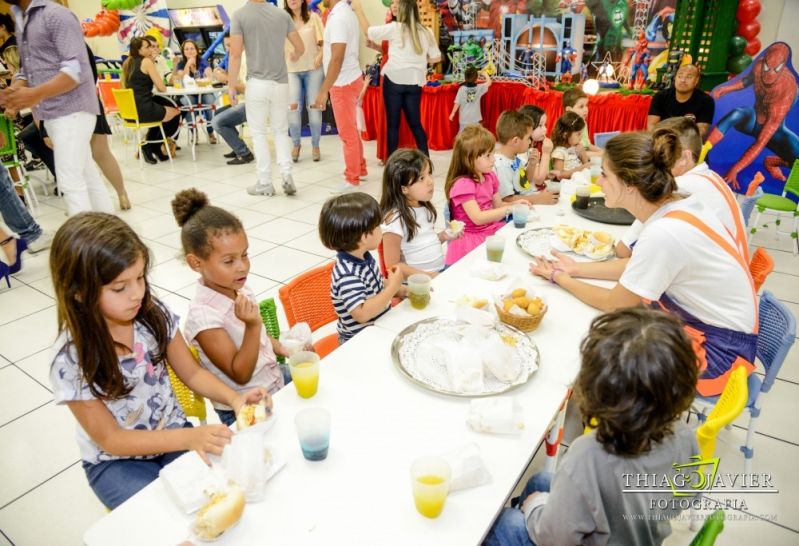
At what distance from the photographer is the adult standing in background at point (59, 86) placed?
132 inches

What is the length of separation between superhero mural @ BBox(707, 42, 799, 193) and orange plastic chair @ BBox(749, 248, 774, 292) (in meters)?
3.51

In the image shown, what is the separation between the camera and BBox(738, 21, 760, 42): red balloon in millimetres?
5043

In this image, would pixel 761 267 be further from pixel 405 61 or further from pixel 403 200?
pixel 405 61

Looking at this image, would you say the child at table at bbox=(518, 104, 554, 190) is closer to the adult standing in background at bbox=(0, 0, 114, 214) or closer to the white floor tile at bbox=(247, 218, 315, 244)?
the white floor tile at bbox=(247, 218, 315, 244)

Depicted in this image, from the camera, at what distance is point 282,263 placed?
156 inches

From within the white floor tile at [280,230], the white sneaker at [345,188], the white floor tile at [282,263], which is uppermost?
the white sneaker at [345,188]

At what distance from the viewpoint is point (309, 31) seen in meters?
6.41

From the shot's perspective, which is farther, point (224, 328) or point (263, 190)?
point (263, 190)

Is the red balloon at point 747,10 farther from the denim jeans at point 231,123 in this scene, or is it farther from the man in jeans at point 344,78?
the denim jeans at point 231,123

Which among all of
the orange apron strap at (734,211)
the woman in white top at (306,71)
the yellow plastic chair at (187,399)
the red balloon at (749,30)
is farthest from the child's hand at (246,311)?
the red balloon at (749,30)

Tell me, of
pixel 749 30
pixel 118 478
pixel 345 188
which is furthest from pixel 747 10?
pixel 118 478

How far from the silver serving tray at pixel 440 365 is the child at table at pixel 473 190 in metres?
1.17

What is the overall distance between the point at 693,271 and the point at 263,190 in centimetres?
472

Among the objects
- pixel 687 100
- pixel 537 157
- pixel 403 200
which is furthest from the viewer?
pixel 687 100
